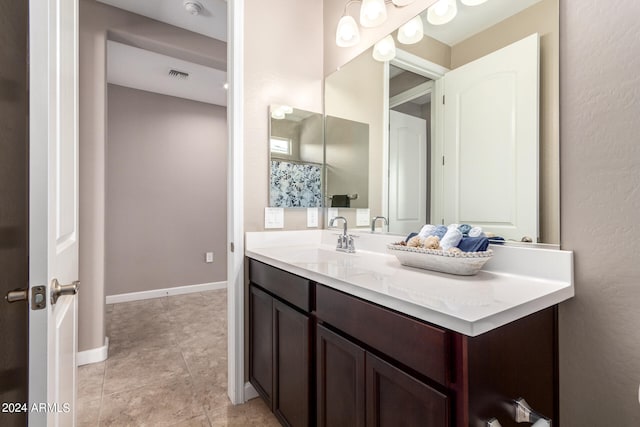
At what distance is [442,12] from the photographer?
50.3 inches

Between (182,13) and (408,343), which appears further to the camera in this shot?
(182,13)

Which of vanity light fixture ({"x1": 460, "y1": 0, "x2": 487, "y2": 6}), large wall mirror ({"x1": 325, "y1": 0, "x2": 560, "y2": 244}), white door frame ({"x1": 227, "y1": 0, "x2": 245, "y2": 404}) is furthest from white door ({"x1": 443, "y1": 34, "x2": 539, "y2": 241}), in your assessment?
white door frame ({"x1": 227, "y1": 0, "x2": 245, "y2": 404})

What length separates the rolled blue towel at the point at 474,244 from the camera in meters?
1.02

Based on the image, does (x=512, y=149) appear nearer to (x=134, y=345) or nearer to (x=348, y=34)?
(x=348, y=34)

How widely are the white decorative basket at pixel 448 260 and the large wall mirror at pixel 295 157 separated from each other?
0.92 meters

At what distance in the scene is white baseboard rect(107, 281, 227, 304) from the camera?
11.2 ft

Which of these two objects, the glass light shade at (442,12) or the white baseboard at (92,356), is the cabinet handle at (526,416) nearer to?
the glass light shade at (442,12)

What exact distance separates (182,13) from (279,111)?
53.5 inches

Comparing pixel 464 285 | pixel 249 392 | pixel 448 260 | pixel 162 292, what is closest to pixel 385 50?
pixel 448 260

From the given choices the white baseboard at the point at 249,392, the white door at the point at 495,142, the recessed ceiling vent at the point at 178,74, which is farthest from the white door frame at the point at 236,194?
the recessed ceiling vent at the point at 178,74

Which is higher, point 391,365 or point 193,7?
point 193,7

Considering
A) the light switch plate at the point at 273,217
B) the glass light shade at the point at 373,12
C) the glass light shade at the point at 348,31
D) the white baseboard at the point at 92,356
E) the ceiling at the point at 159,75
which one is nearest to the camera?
the glass light shade at the point at 373,12

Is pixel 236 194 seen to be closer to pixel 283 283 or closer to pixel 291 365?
pixel 283 283

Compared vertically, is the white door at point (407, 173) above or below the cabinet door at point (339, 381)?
above
